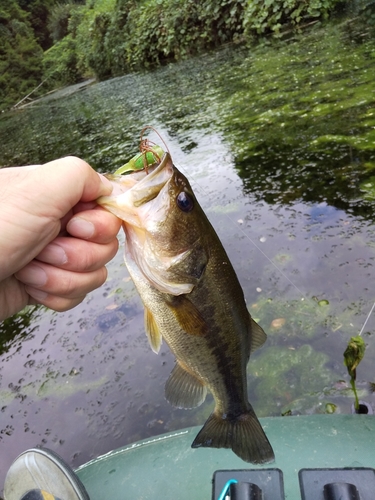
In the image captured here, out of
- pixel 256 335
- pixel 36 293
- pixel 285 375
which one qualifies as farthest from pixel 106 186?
pixel 285 375

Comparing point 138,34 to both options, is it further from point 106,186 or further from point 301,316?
point 106,186

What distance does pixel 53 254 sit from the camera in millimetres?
1727

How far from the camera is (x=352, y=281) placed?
366 cm

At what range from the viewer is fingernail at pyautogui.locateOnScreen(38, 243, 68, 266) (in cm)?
172

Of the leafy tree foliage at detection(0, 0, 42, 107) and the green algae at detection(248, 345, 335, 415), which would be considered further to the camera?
the leafy tree foliage at detection(0, 0, 42, 107)

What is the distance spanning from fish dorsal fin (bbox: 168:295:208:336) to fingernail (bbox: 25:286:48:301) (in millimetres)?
538

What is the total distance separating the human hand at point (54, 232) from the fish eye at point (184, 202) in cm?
27

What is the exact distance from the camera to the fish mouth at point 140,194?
1.63 m

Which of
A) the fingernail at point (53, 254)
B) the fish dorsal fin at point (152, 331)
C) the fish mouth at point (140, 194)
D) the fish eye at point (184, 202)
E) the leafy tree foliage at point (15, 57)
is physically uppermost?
the fish mouth at point (140, 194)

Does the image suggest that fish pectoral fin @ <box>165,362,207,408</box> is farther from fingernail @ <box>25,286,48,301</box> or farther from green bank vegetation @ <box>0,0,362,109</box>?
green bank vegetation @ <box>0,0,362,109</box>

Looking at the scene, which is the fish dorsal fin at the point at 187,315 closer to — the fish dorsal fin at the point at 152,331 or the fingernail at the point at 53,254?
the fish dorsal fin at the point at 152,331

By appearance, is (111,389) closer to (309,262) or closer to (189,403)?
(189,403)

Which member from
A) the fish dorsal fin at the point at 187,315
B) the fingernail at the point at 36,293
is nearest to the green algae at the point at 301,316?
the fish dorsal fin at the point at 187,315

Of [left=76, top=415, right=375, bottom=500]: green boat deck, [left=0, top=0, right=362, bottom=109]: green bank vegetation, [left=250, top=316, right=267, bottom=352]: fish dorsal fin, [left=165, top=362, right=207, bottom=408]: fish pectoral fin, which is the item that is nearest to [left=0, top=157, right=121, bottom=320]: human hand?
[left=165, top=362, right=207, bottom=408]: fish pectoral fin
